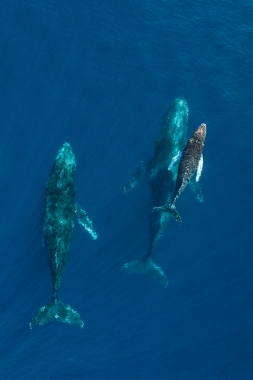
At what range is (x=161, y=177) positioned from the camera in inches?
1535

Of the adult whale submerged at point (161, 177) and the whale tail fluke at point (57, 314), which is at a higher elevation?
the adult whale submerged at point (161, 177)

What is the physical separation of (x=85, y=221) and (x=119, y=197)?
442cm

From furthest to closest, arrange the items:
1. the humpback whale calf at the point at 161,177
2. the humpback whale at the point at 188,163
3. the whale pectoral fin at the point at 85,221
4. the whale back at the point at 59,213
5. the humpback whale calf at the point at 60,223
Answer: the humpback whale calf at the point at 161,177 → the whale pectoral fin at the point at 85,221 → the whale back at the point at 59,213 → the humpback whale at the point at 188,163 → the humpback whale calf at the point at 60,223

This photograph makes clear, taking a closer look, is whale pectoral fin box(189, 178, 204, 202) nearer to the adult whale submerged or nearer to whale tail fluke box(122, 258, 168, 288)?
the adult whale submerged

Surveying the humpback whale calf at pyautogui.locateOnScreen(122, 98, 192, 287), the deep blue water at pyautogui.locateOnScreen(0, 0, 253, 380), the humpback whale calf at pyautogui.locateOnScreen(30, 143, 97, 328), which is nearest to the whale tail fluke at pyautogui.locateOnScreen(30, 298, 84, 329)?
the humpback whale calf at pyautogui.locateOnScreen(30, 143, 97, 328)

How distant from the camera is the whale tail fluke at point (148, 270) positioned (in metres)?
37.4

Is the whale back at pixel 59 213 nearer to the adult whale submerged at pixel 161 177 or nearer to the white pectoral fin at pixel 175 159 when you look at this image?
the adult whale submerged at pixel 161 177

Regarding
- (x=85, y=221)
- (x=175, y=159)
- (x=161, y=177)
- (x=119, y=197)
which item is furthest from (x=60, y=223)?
(x=175, y=159)

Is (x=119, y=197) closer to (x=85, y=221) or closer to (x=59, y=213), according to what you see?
(x=85, y=221)

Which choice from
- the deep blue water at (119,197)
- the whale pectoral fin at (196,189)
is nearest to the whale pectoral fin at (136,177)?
the deep blue water at (119,197)

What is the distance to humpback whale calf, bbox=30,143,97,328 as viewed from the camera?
33.7m

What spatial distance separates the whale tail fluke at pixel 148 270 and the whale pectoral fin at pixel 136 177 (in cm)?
619

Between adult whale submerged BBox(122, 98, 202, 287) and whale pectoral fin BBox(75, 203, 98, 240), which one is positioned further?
adult whale submerged BBox(122, 98, 202, 287)

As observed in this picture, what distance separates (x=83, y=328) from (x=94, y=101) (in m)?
20.6
